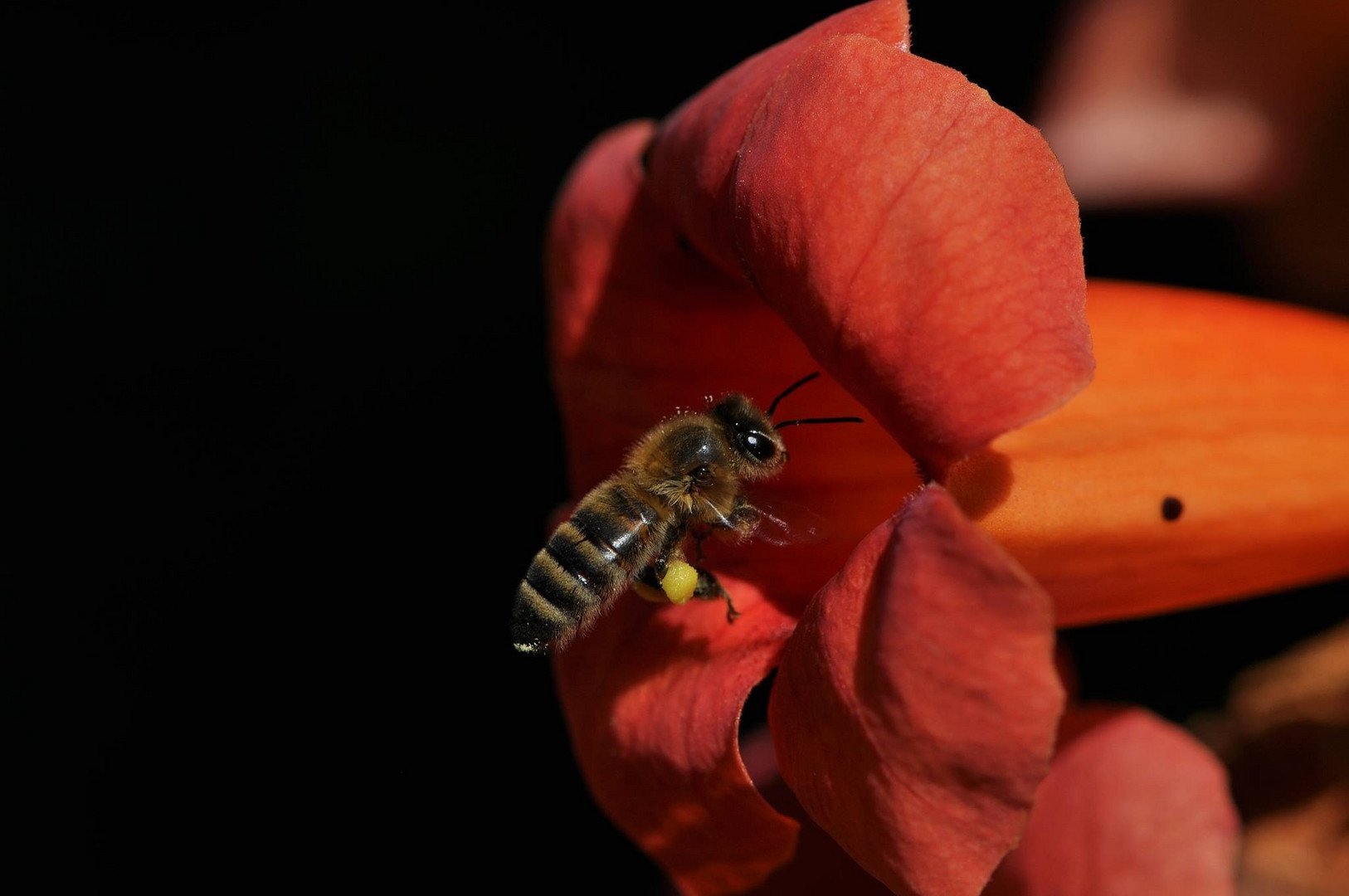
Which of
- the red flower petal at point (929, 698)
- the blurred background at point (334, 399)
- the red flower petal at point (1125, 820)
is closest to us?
the red flower petal at point (929, 698)

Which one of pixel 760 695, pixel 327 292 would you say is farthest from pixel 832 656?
pixel 327 292

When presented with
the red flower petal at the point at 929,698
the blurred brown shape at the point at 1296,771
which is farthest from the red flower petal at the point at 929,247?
the blurred brown shape at the point at 1296,771

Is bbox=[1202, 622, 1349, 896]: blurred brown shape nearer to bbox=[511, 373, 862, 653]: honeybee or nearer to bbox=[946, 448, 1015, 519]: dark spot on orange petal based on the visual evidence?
bbox=[946, 448, 1015, 519]: dark spot on orange petal

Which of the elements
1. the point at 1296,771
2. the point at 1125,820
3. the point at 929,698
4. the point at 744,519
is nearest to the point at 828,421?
the point at 744,519

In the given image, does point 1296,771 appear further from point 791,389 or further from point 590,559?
point 590,559

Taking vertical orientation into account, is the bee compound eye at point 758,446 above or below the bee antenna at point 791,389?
above

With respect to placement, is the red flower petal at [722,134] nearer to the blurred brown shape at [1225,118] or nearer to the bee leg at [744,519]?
the bee leg at [744,519]

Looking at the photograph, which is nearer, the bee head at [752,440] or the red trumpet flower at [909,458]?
the red trumpet flower at [909,458]
